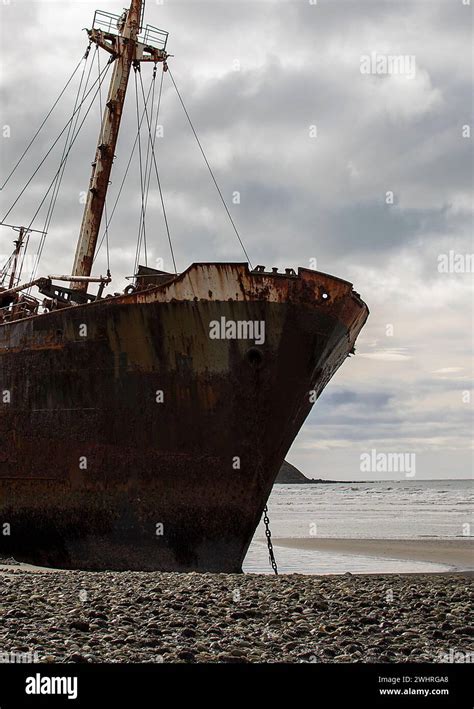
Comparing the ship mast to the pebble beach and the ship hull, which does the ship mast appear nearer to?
the ship hull

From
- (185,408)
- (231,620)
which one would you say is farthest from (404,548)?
(231,620)

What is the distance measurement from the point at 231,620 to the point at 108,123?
12.1m

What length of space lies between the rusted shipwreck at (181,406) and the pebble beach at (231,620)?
6.69ft

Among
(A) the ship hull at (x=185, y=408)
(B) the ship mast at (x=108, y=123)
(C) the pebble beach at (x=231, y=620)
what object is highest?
(B) the ship mast at (x=108, y=123)

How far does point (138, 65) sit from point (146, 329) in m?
8.53

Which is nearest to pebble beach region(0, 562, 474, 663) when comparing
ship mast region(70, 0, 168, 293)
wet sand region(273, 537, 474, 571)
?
wet sand region(273, 537, 474, 571)

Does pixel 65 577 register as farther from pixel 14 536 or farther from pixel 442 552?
pixel 442 552

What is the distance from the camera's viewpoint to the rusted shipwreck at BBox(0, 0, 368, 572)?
11.2 meters

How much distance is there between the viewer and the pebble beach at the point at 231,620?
5.63 m

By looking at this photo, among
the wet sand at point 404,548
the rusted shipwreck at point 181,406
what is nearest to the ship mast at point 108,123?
the rusted shipwreck at point 181,406

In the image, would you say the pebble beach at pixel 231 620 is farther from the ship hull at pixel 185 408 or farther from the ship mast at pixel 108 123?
the ship mast at pixel 108 123
